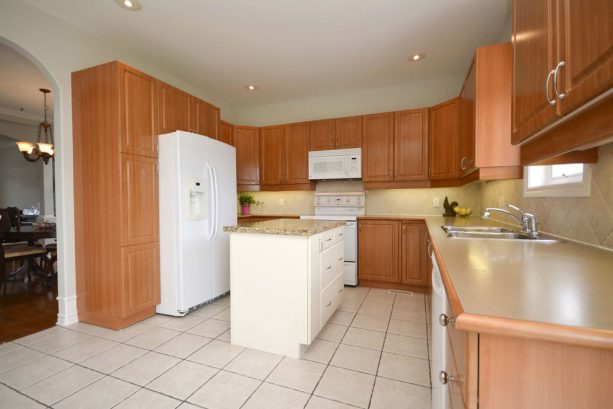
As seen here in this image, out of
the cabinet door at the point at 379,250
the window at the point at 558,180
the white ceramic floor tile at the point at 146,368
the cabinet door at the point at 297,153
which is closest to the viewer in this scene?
the window at the point at 558,180

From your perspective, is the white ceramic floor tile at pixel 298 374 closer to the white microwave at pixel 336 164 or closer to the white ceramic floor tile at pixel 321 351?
the white ceramic floor tile at pixel 321 351

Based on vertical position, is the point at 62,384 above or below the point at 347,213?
below

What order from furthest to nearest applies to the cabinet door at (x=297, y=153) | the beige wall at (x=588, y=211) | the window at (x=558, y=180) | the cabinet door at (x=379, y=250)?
the cabinet door at (x=297, y=153)
the cabinet door at (x=379, y=250)
the window at (x=558, y=180)
the beige wall at (x=588, y=211)

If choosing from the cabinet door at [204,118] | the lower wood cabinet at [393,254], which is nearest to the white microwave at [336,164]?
the lower wood cabinet at [393,254]

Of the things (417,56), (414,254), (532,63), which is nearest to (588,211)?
(532,63)

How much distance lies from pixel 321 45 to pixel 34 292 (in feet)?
15.2

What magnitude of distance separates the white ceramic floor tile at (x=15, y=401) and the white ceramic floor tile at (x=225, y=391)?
0.87 meters

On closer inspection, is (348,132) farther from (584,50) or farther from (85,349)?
(85,349)

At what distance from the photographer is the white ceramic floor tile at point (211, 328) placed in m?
2.28

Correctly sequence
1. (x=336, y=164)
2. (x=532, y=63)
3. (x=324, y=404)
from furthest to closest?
(x=336, y=164)
(x=324, y=404)
(x=532, y=63)

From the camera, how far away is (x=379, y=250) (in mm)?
3459

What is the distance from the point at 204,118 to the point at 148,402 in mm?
2837

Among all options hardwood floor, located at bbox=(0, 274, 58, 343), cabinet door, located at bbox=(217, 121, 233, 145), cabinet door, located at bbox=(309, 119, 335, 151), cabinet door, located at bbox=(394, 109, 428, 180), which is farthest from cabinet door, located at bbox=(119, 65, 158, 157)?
cabinet door, located at bbox=(394, 109, 428, 180)

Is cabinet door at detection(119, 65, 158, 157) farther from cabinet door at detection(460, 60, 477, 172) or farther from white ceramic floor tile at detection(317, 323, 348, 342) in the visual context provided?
cabinet door at detection(460, 60, 477, 172)
